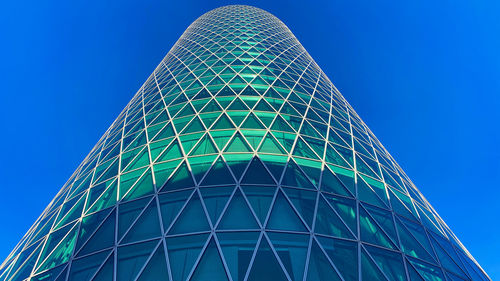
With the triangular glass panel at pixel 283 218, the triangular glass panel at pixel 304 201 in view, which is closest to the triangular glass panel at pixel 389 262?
the triangular glass panel at pixel 304 201

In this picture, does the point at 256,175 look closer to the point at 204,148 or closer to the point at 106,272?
the point at 204,148

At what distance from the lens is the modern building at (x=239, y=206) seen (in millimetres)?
13078

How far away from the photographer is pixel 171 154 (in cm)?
1938

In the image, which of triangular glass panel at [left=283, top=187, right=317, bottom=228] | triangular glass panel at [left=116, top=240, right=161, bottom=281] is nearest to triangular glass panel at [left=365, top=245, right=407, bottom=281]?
triangular glass panel at [left=283, top=187, right=317, bottom=228]

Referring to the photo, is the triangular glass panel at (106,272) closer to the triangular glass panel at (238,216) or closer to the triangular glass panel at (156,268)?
the triangular glass panel at (156,268)

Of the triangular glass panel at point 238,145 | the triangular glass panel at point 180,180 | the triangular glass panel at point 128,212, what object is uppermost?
the triangular glass panel at point 238,145

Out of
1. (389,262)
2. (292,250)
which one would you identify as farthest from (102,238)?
(389,262)

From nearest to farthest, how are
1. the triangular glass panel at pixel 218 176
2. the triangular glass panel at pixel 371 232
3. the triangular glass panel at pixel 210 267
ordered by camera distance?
the triangular glass panel at pixel 210 267
the triangular glass panel at pixel 371 232
the triangular glass panel at pixel 218 176

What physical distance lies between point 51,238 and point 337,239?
16.3 m

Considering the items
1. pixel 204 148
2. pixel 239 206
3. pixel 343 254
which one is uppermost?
pixel 204 148

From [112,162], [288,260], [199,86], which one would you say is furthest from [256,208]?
[199,86]

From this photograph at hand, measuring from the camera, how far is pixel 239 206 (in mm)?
15016

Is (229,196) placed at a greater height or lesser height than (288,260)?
greater

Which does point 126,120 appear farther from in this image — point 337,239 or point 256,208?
point 337,239
